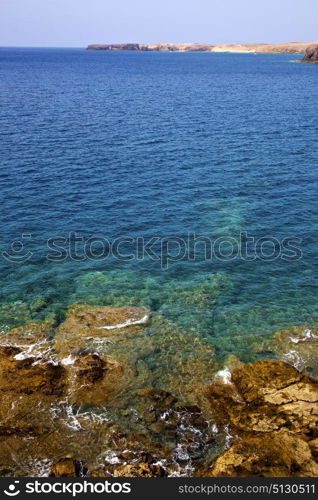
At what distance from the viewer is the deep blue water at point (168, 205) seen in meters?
40.8

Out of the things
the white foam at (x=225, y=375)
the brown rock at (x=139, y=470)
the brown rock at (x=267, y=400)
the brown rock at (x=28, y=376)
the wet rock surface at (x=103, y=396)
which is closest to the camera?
the brown rock at (x=139, y=470)

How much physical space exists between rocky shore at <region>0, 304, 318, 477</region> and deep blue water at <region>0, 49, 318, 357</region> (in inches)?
124

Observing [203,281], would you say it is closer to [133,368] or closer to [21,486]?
[133,368]

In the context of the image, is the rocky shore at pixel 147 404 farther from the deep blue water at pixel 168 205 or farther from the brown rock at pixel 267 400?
the deep blue water at pixel 168 205

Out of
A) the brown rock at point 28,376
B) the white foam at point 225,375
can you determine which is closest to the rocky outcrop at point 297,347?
the white foam at point 225,375

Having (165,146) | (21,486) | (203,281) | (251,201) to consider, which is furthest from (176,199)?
(21,486)

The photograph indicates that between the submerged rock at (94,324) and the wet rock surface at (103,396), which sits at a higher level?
the submerged rock at (94,324)

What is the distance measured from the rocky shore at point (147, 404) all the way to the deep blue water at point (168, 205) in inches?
124

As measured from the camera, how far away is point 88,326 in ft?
123

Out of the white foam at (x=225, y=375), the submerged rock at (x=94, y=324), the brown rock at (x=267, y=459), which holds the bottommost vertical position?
the brown rock at (x=267, y=459)

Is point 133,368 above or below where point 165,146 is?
below

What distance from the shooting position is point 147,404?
29.6 m

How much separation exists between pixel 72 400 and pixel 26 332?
30.7 feet

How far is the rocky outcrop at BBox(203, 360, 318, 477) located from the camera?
24766 millimetres
